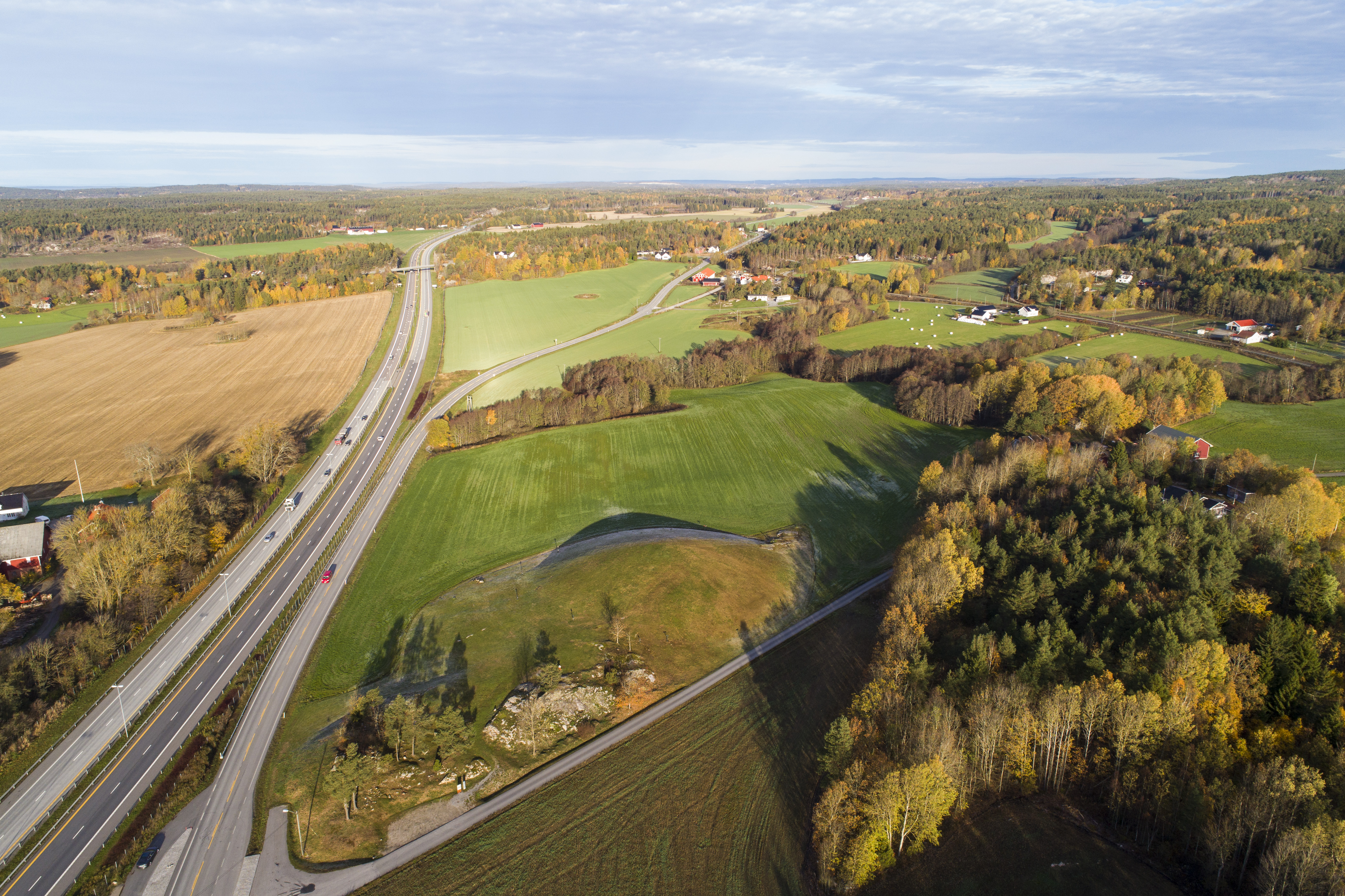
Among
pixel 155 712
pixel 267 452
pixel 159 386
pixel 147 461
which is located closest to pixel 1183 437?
pixel 155 712

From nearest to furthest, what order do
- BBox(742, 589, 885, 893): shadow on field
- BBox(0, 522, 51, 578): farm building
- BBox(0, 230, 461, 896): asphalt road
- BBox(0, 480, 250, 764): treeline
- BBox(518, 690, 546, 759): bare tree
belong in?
BBox(0, 230, 461, 896): asphalt road, BBox(742, 589, 885, 893): shadow on field, BBox(518, 690, 546, 759): bare tree, BBox(0, 480, 250, 764): treeline, BBox(0, 522, 51, 578): farm building

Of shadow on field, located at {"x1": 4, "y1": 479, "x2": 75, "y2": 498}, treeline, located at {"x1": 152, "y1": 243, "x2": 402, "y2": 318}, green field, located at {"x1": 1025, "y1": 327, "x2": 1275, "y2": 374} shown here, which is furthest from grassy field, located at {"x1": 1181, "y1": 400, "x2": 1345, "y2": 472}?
treeline, located at {"x1": 152, "y1": 243, "x2": 402, "y2": 318}

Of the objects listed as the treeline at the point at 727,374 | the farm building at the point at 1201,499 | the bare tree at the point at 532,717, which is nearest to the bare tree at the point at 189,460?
the treeline at the point at 727,374

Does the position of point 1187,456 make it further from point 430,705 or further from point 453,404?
point 453,404

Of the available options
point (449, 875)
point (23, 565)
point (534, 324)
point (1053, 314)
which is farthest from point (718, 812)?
point (1053, 314)

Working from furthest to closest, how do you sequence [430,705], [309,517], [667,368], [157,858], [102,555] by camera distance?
[667,368], [309,517], [102,555], [430,705], [157,858]

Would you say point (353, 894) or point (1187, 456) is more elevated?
point (1187, 456)

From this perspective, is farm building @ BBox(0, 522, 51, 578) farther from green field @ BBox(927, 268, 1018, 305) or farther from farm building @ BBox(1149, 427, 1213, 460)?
green field @ BBox(927, 268, 1018, 305)
